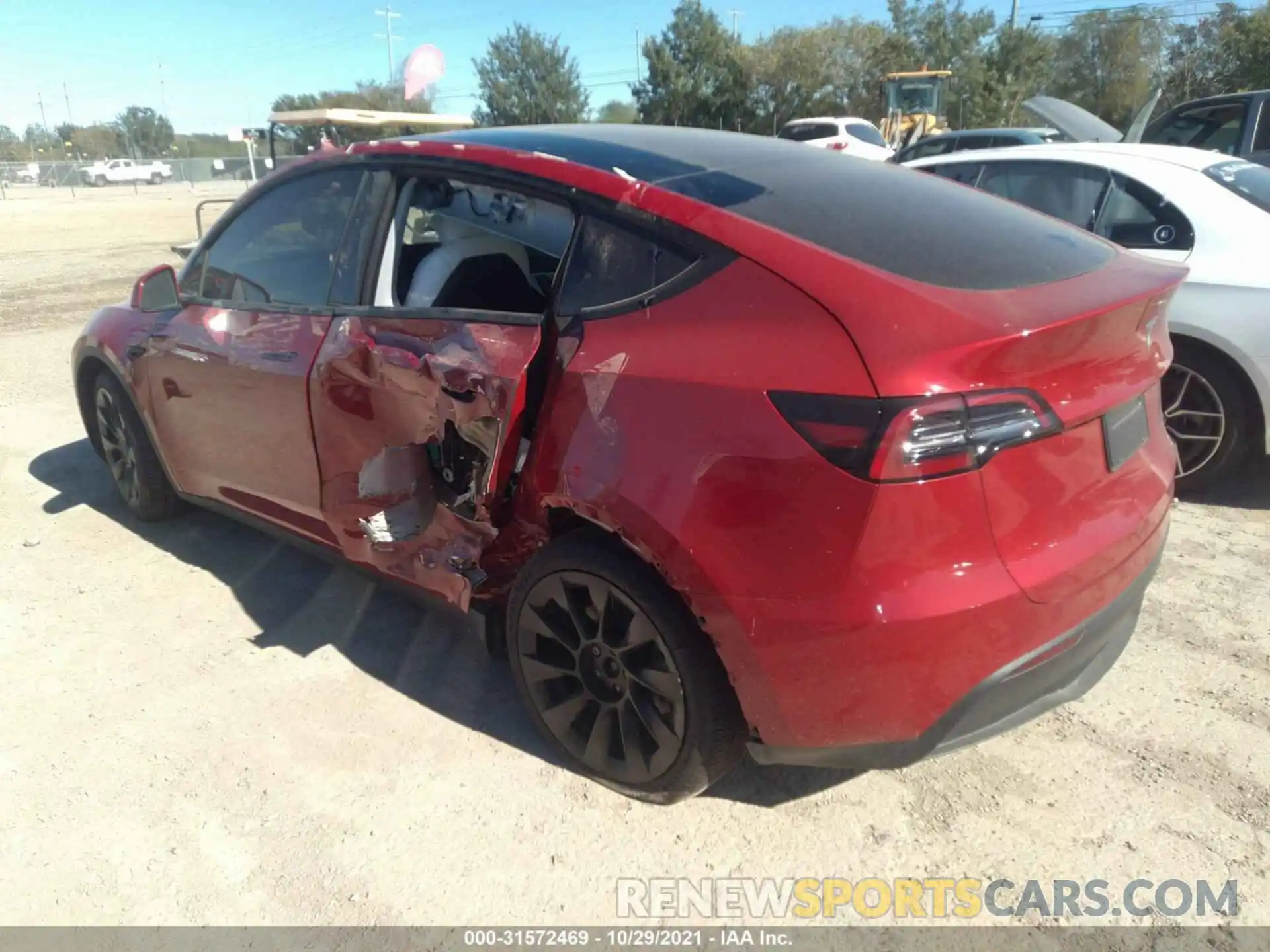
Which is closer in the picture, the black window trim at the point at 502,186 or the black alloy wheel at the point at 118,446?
the black window trim at the point at 502,186

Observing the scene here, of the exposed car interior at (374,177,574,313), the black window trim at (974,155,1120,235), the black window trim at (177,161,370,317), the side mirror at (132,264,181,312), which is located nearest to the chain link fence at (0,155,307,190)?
the side mirror at (132,264,181,312)

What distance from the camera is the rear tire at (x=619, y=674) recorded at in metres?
2.23

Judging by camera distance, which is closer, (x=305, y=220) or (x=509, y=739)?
(x=509, y=739)

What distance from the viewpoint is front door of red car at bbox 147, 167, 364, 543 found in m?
3.12

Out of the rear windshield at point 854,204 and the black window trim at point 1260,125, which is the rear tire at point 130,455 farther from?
the black window trim at point 1260,125

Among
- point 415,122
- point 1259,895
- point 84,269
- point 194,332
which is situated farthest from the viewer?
point 84,269

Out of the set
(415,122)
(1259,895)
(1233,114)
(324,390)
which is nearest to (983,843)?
(1259,895)

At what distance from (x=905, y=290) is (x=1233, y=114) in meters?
9.48

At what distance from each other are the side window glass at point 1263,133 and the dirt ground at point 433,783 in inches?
271

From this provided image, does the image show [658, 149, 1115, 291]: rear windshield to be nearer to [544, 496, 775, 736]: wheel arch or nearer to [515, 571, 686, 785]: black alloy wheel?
[544, 496, 775, 736]: wheel arch

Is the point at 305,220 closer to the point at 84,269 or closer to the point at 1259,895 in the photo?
the point at 1259,895

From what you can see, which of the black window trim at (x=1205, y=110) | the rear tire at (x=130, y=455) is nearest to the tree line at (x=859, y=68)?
the black window trim at (x=1205, y=110)

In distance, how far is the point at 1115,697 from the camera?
2.90 metres

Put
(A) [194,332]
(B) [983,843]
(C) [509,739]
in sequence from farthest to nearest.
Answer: (A) [194,332]
(C) [509,739]
(B) [983,843]
